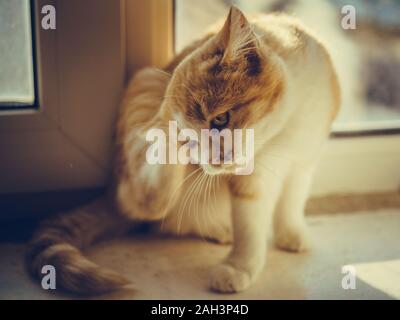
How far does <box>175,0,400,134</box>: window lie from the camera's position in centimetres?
148

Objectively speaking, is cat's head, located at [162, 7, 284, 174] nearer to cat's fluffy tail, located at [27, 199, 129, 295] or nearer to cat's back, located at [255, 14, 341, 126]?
cat's back, located at [255, 14, 341, 126]

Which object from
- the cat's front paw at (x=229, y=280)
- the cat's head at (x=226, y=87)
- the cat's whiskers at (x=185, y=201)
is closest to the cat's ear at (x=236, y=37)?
the cat's head at (x=226, y=87)

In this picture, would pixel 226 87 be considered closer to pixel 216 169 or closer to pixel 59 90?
pixel 216 169

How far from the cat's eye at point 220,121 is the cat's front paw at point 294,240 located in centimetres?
37

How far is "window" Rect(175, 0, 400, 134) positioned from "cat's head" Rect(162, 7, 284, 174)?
1.06 feet

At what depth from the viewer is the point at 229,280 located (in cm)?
118

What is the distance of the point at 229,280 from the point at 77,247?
343 millimetres

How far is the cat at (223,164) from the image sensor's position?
1134mm

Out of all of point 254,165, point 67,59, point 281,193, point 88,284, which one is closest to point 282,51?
point 254,165

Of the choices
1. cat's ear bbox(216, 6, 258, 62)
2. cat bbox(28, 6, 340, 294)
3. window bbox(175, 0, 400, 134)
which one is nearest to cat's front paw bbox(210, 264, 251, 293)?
cat bbox(28, 6, 340, 294)

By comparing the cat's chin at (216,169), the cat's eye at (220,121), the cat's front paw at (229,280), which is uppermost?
the cat's eye at (220,121)

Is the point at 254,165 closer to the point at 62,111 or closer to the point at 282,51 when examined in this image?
the point at 282,51

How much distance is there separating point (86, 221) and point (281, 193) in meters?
→ 0.46

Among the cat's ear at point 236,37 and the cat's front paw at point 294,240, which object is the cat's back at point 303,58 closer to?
the cat's ear at point 236,37
